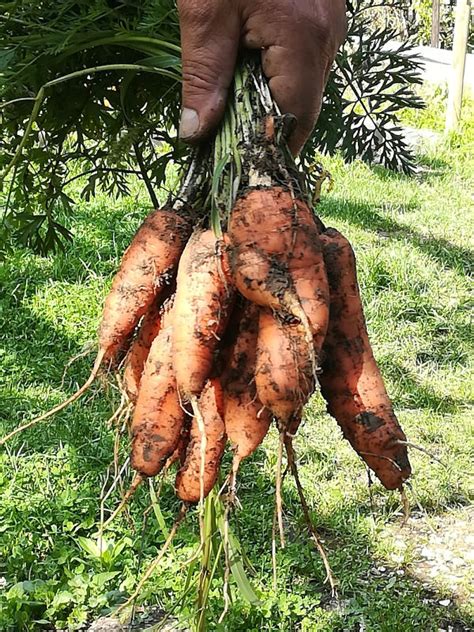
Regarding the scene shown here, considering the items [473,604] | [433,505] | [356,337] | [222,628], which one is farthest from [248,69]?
[433,505]

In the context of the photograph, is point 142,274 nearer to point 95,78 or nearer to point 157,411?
point 157,411

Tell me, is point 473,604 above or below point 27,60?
below

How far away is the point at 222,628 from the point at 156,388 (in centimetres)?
114

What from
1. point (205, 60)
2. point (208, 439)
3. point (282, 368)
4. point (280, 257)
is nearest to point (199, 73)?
point (205, 60)

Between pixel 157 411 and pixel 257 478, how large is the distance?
71.2 inches

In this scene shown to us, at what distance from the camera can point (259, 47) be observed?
1.22 m

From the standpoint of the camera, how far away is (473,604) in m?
2.60

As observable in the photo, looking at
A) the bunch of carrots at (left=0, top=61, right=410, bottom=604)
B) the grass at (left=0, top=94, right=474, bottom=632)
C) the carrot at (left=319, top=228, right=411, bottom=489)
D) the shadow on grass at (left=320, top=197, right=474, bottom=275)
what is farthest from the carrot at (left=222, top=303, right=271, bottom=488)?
the shadow on grass at (left=320, top=197, right=474, bottom=275)

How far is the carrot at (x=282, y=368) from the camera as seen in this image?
1237 mm

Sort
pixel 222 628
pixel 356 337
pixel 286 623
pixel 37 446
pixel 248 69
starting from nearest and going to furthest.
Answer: pixel 248 69, pixel 356 337, pixel 222 628, pixel 286 623, pixel 37 446

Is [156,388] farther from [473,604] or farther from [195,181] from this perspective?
[473,604]

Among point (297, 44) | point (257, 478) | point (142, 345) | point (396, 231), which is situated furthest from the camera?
point (396, 231)

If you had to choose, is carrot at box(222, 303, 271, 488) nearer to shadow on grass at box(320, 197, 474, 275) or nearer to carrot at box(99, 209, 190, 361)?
carrot at box(99, 209, 190, 361)

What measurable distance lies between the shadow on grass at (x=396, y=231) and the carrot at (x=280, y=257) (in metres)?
3.76
